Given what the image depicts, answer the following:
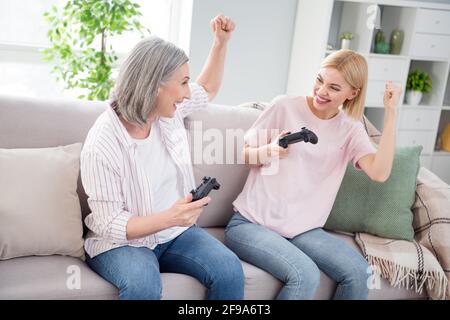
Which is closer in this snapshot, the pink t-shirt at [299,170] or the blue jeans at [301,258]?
the blue jeans at [301,258]

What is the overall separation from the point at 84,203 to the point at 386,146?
956 mm

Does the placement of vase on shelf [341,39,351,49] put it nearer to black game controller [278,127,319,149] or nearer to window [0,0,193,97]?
window [0,0,193,97]

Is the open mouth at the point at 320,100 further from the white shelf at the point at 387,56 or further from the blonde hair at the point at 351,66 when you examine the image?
the white shelf at the point at 387,56

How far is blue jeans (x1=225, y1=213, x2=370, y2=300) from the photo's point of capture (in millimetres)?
1684

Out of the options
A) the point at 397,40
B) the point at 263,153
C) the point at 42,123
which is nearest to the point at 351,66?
the point at 263,153

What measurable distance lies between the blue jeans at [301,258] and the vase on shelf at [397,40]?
A: 6.49ft

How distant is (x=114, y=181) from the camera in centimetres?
152

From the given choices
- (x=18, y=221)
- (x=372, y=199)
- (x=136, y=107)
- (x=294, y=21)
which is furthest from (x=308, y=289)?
(x=294, y=21)

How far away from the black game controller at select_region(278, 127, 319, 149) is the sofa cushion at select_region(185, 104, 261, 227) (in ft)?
1.17

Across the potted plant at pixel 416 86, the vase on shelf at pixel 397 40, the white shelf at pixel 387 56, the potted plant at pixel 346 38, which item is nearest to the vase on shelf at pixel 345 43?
the potted plant at pixel 346 38

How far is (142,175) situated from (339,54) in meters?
0.72

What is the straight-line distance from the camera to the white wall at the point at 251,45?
129 inches

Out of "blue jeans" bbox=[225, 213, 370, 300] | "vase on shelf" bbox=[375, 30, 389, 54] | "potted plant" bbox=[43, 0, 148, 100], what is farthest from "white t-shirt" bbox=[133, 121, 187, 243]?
"vase on shelf" bbox=[375, 30, 389, 54]

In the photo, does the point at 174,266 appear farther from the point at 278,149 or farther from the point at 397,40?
the point at 397,40
